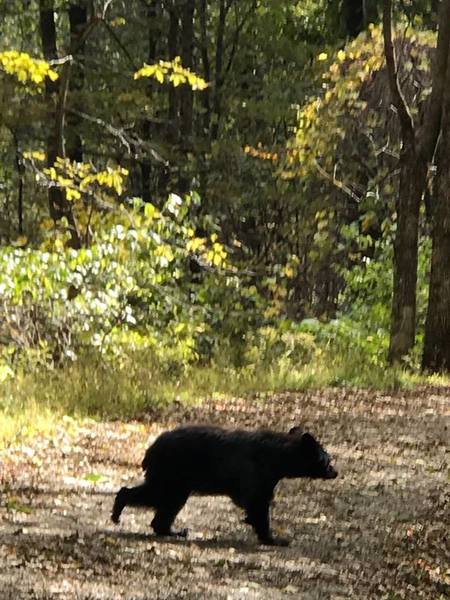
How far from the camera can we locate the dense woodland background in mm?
12852

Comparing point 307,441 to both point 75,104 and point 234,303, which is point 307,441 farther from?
point 75,104

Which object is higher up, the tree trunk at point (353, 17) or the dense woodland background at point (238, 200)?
the tree trunk at point (353, 17)

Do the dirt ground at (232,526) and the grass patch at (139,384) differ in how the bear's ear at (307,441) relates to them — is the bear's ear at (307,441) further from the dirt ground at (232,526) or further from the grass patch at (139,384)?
the grass patch at (139,384)

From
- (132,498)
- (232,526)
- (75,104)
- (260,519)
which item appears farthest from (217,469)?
(75,104)

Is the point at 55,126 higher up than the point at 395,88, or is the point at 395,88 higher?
the point at 395,88

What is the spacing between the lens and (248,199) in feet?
75.2

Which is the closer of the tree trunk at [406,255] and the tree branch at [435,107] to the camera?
the tree branch at [435,107]

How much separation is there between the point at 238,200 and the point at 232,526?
1657 cm

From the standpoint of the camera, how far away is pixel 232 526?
6.49 meters

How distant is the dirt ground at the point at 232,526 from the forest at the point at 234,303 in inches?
1.0

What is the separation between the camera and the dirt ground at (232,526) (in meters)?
4.93

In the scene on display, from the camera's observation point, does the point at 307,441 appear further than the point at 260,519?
Yes

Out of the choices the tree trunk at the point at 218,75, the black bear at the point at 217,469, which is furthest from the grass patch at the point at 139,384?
the tree trunk at the point at 218,75

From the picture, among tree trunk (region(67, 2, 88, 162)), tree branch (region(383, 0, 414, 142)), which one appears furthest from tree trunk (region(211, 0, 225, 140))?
tree branch (region(383, 0, 414, 142))
